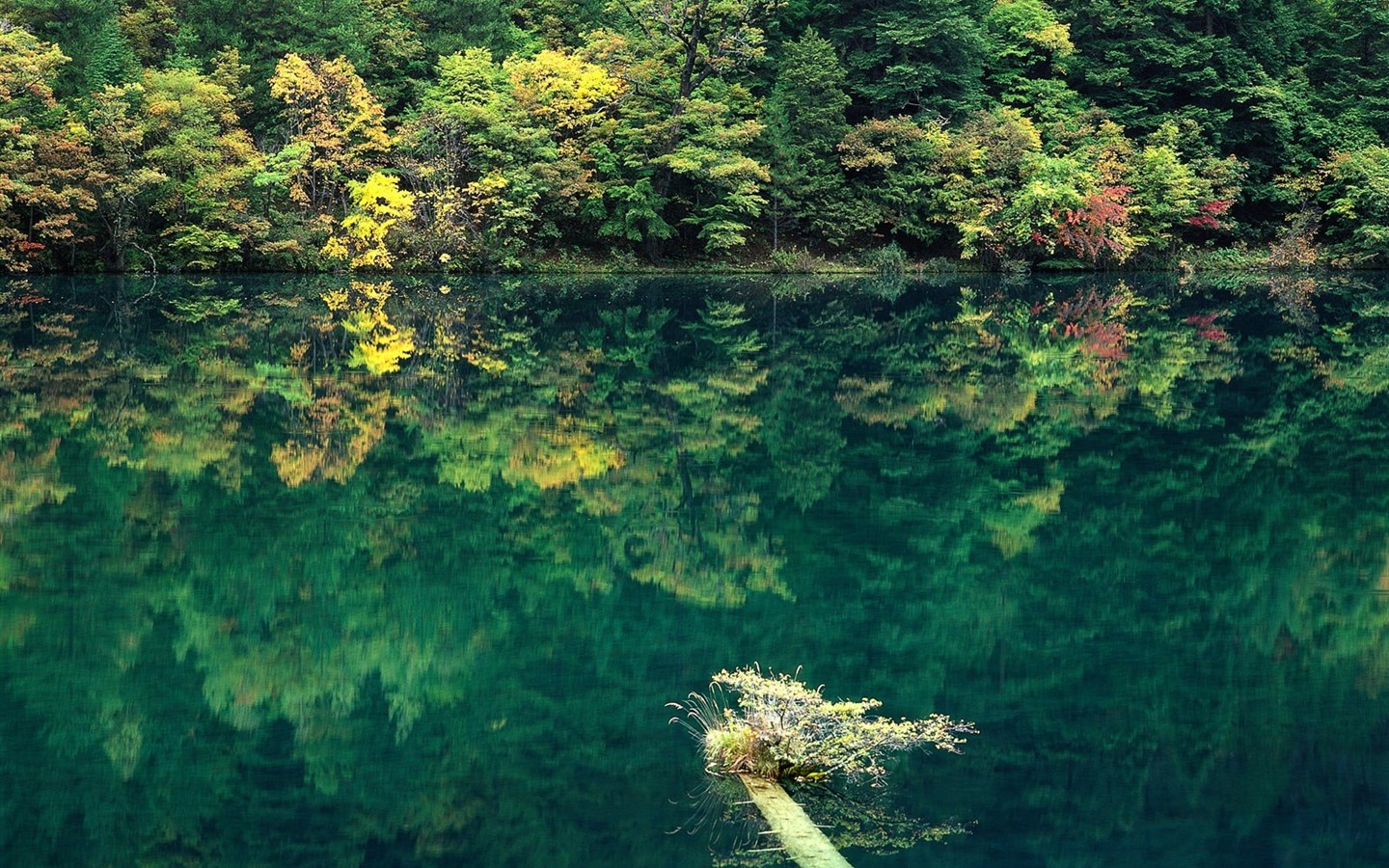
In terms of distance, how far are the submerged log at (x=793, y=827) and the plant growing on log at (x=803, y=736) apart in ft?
0.33

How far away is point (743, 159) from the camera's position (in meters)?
33.2

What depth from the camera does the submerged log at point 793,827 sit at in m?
4.51

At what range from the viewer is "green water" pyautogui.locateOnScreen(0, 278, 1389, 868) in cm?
491

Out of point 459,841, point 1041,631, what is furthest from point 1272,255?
point 459,841

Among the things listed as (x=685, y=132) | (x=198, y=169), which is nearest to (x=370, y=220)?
(x=198, y=169)

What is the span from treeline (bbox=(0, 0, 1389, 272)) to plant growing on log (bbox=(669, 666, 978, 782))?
81.3ft

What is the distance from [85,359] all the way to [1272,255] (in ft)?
113

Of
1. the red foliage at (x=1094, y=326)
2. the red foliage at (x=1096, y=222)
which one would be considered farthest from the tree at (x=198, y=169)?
the red foliage at (x=1096, y=222)

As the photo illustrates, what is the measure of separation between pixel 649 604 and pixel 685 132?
92.0 feet

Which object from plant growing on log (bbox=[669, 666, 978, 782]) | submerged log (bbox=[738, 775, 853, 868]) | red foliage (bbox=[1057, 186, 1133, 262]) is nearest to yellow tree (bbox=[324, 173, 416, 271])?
red foliage (bbox=[1057, 186, 1133, 262])

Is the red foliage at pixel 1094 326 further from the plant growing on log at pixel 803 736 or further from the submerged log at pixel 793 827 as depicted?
the submerged log at pixel 793 827

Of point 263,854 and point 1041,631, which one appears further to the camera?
point 1041,631

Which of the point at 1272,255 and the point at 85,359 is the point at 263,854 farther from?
the point at 1272,255

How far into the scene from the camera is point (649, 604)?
742 cm
